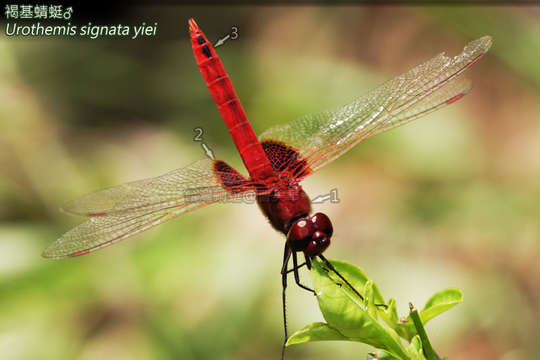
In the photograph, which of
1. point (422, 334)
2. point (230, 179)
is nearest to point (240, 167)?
point (230, 179)

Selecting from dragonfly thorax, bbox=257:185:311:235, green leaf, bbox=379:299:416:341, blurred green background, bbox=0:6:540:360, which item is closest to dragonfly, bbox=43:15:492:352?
dragonfly thorax, bbox=257:185:311:235

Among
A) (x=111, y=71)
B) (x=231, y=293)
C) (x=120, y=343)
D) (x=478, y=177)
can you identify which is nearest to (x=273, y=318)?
(x=231, y=293)

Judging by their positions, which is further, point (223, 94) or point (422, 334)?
point (223, 94)

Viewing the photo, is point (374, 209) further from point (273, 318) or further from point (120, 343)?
point (120, 343)

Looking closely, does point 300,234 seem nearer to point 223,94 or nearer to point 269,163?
point 269,163

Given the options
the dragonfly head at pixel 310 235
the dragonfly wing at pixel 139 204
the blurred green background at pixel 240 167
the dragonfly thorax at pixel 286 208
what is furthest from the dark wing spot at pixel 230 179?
the blurred green background at pixel 240 167

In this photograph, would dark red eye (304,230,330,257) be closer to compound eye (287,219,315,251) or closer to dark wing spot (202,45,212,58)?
compound eye (287,219,315,251)

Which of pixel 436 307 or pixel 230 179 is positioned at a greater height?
pixel 230 179

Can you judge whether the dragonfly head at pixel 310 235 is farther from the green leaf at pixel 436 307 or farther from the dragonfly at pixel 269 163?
the green leaf at pixel 436 307
